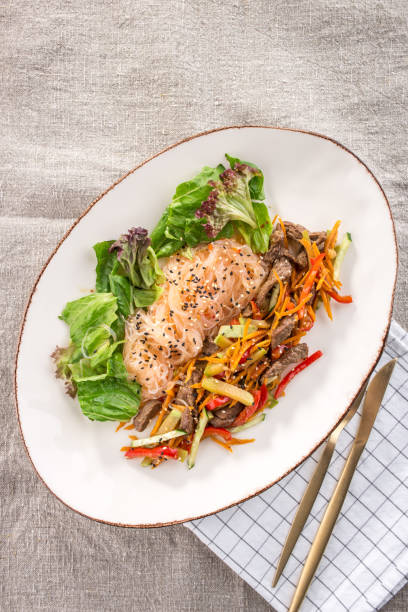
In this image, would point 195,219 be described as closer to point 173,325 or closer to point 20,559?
point 173,325

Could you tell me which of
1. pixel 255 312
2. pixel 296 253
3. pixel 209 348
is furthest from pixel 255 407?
pixel 296 253

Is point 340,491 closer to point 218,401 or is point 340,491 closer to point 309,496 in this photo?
point 309,496

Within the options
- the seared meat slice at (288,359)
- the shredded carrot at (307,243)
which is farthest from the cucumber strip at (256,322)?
Answer: the shredded carrot at (307,243)

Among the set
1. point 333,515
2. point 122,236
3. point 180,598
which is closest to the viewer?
point 122,236

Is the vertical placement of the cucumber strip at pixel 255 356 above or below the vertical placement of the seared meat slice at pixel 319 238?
below

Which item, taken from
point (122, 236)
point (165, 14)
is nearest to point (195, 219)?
point (122, 236)

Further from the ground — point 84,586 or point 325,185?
point 325,185

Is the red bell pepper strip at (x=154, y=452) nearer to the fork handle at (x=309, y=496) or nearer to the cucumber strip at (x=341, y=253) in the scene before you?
the fork handle at (x=309, y=496)
